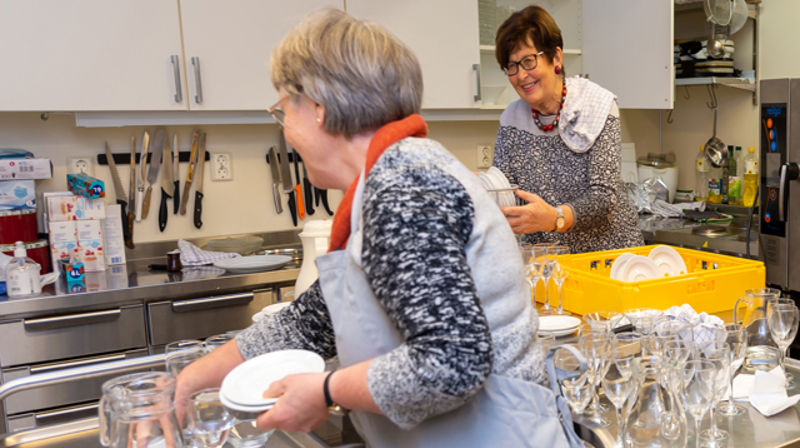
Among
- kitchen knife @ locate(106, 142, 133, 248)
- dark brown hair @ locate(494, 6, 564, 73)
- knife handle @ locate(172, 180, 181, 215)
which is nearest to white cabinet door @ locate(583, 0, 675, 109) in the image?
dark brown hair @ locate(494, 6, 564, 73)

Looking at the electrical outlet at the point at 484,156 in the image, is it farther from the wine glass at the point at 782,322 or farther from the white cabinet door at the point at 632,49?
the wine glass at the point at 782,322

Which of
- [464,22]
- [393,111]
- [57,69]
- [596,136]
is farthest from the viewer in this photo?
[464,22]

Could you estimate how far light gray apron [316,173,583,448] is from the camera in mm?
982

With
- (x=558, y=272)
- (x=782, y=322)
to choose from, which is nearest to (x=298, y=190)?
(x=558, y=272)

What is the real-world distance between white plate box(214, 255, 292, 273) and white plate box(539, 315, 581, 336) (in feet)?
4.55

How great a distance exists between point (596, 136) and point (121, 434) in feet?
5.94

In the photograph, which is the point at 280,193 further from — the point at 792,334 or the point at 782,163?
the point at 792,334

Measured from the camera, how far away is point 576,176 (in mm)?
2445

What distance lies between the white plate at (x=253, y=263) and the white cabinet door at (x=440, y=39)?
932mm

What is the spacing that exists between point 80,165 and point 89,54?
53cm

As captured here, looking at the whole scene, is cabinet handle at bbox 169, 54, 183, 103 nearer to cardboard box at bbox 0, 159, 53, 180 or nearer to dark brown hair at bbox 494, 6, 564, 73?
cardboard box at bbox 0, 159, 53, 180

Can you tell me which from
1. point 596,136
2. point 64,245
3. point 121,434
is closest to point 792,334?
point 596,136

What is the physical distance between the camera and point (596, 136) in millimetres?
2369

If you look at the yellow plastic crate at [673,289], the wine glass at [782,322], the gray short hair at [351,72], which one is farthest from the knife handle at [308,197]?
the gray short hair at [351,72]
